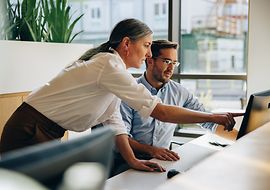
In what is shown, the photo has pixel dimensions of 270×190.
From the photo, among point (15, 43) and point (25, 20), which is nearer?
point (15, 43)

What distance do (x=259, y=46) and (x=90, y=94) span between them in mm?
2256

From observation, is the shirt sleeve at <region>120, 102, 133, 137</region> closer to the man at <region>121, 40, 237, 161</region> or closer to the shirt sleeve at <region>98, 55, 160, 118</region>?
the man at <region>121, 40, 237, 161</region>

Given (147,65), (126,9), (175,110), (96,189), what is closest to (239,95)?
(126,9)

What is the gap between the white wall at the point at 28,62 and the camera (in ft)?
10.00

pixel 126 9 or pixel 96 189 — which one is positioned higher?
pixel 126 9

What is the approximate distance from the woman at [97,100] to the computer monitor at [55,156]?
1128mm

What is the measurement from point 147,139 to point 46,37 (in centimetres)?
172

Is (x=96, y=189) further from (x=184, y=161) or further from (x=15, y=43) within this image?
(x=15, y=43)

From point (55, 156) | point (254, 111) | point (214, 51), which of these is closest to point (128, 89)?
point (254, 111)

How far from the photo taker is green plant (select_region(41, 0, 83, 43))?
11.6ft

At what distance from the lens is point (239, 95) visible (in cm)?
405

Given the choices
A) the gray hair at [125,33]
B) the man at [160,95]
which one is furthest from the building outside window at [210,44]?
the gray hair at [125,33]

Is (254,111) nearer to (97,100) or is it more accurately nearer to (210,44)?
(97,100)

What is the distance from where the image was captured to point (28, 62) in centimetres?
323
